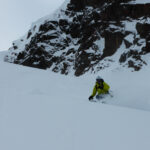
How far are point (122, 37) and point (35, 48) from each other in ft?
79.4

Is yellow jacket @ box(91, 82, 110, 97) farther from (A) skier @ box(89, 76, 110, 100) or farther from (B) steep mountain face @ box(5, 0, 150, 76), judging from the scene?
(B) steep mountain face @ box(5, 0, 150, 76)

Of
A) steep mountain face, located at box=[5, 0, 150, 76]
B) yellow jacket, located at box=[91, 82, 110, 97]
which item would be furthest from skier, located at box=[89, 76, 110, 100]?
steep mountain face, located at box=[5, 0, 150, 76]

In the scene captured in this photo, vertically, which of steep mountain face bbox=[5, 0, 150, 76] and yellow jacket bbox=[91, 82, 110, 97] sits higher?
steep mountain face bbox=[5, 0, 150, 76]

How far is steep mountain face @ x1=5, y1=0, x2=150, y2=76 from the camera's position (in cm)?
2115

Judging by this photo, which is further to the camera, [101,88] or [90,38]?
[90,38]

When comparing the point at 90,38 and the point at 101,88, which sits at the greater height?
the point at 90,38

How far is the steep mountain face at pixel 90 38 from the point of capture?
21.2 m

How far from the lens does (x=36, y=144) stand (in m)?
2.15

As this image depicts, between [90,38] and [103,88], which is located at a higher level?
[90,38]

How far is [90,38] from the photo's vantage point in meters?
31.3

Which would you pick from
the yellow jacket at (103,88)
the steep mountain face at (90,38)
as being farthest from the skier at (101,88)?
the steep mountain face at (90,38)

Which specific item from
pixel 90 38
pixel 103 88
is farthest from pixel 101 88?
pixel 90 38

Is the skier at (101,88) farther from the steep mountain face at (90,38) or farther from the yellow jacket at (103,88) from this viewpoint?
the steep mountain face at (90,38)

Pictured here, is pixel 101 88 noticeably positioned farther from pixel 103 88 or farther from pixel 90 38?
pixel 90 38
